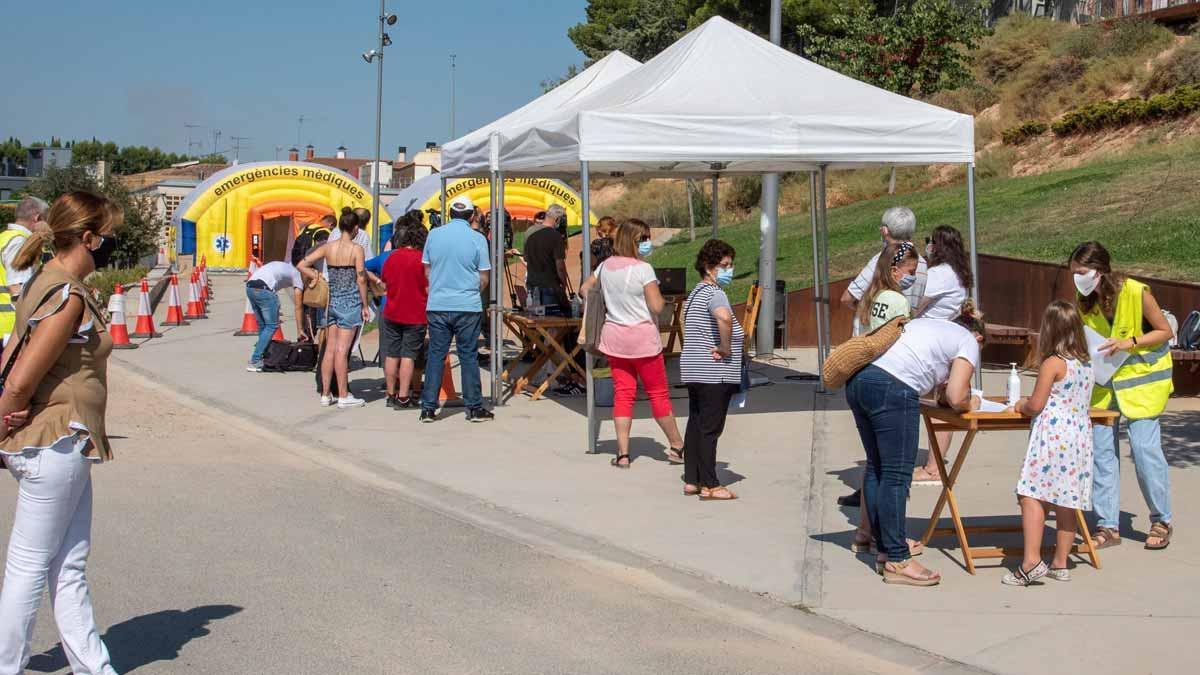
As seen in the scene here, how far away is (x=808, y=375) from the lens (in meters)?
14.1

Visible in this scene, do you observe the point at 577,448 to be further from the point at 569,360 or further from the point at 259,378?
the point at 259,378

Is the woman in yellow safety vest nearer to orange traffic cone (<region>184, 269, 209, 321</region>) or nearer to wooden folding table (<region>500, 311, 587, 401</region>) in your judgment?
wooden folding table (<region>500, 311, 587, 401</region>)

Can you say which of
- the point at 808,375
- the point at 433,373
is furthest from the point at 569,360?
the point at 808,375

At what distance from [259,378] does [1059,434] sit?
10.2 metres

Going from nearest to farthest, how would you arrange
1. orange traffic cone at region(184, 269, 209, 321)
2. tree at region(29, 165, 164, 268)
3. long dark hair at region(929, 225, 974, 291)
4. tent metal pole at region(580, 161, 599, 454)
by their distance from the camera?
1. long dark hair at region(929, 225, 974, 291)
2. tent metal pole at region(580, 161, 599, 454)
3. orange traffic cone at region(184, 269, 209, 321)
4. tree at region(29, 165, 164, 268)

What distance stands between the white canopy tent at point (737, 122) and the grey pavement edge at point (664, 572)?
1788mm

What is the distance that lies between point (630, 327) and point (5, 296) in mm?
4901

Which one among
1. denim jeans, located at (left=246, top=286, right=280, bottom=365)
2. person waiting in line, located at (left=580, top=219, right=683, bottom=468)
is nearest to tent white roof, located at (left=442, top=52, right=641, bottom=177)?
denim jeans, located at (left=246, top=286, right=280, bottom=365)

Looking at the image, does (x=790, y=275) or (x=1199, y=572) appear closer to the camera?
(x=1199, y=572)

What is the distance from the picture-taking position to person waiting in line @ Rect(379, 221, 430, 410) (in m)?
11.7

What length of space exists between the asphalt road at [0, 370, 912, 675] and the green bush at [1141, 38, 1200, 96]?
88.6 ft

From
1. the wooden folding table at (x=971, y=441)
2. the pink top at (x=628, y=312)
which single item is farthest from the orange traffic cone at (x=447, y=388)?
the wooden folding table at (x=971, y=441)

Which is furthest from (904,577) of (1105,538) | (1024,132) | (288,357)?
(1024,132)

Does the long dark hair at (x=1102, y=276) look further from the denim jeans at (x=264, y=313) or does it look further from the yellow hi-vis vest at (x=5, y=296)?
the denim jeans at (x=264, y=313)
